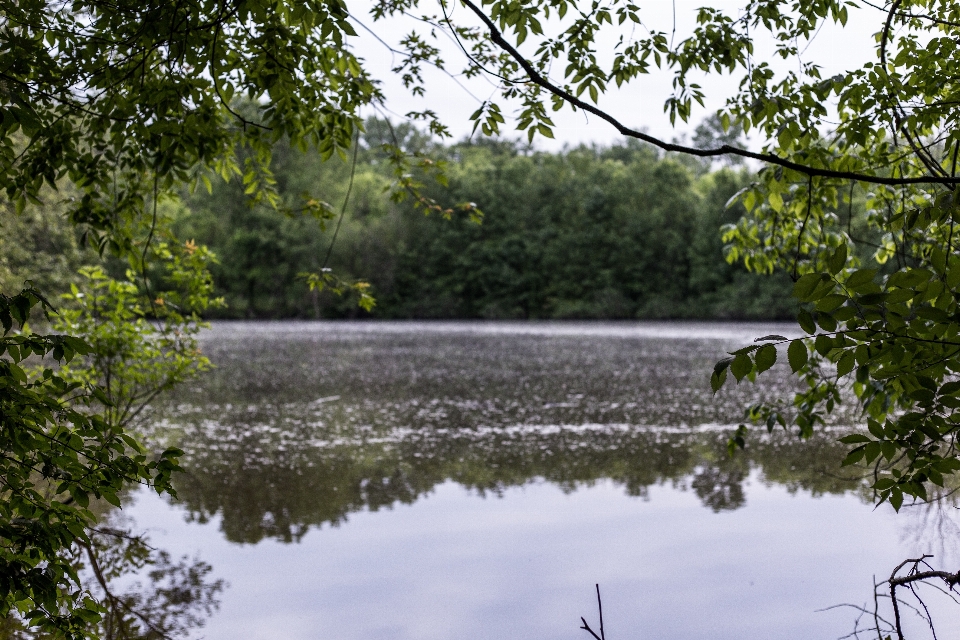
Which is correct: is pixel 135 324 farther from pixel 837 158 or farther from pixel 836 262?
pixel 836 262

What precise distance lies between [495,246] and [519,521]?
53.0m

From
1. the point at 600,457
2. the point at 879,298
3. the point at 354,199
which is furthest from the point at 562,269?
the point at 879,298

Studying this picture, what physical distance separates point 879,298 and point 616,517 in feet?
19.9

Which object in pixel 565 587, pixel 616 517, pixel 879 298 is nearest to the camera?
pixel 879 298

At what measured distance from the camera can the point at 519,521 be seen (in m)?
7.61

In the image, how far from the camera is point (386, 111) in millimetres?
4191

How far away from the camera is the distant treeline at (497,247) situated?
5600cm

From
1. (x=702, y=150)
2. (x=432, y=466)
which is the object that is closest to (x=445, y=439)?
(x=432, y=466)

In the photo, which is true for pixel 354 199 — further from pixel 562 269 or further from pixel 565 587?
pixel 565 587

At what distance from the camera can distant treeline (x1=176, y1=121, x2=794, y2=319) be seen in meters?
56.0

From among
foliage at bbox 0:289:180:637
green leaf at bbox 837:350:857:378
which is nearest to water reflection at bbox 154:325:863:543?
green leaf at bbox 837:350:857:378

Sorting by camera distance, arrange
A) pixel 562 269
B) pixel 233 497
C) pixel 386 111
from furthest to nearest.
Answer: pixel 562 269 → pixel 233 497 → pixel 386 111

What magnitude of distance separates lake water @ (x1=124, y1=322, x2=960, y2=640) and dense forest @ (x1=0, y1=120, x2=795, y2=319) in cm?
4191

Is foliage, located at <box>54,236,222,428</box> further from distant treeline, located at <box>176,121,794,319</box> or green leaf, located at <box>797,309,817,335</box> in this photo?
distant treeline, located at <box>176,121,794,319</box>
